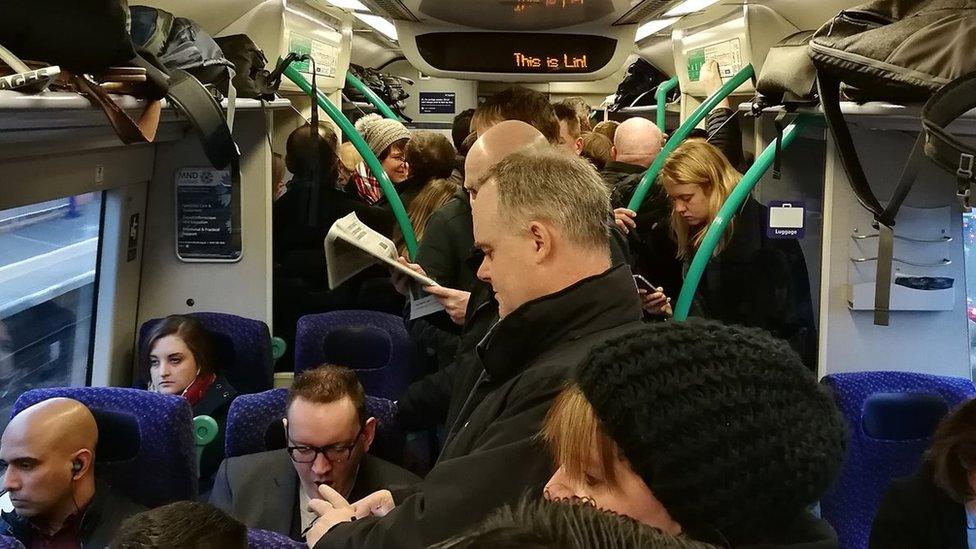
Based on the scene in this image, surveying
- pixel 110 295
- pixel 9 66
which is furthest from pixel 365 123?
pixel 9 66

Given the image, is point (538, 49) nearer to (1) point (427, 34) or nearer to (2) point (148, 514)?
(1) point (427, 34)

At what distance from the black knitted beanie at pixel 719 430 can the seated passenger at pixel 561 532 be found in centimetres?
17

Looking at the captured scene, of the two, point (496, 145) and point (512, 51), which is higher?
point (512, 51)

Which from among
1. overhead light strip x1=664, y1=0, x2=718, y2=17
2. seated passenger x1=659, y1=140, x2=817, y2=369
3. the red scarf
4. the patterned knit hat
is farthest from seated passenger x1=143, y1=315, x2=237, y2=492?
overhead light strip x1=664, y1=0, x2=718, y2=17

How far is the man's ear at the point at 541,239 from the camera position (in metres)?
1.72

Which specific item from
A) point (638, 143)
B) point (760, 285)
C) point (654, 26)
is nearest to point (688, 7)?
point (638, 143)

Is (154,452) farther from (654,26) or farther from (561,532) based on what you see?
(654,26)

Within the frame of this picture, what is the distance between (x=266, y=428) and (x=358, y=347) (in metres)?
1.03

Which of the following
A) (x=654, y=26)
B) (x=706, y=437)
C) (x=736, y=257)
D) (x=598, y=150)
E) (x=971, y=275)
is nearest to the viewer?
(x=706, y=437)

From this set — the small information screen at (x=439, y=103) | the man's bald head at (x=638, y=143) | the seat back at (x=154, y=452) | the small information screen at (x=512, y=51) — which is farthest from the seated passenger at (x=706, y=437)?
the small information screen at (x=439, y=103)

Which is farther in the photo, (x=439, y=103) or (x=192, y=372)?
(x=439, y=103)

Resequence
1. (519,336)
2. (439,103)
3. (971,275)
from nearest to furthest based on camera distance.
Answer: (519,336), (971,275), (439,103)

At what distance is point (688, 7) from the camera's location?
473 cm


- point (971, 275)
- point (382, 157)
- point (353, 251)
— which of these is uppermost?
point (382, 157)
